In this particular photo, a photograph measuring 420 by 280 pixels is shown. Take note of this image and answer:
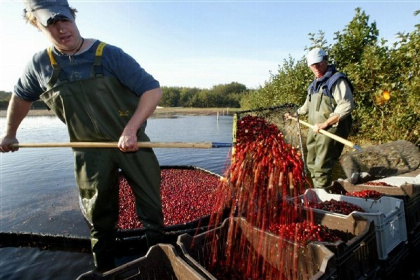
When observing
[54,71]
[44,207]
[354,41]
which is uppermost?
[354,41]

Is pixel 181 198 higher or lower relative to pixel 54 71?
lower

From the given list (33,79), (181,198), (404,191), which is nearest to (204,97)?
(181,198)

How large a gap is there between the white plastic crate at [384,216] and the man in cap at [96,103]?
1981 mm

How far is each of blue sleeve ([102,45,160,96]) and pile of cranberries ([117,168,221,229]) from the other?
6.86 feet

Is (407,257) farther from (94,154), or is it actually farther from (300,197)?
(94,154)

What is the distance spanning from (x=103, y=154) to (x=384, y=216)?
276 cm

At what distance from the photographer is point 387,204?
3.14 meters

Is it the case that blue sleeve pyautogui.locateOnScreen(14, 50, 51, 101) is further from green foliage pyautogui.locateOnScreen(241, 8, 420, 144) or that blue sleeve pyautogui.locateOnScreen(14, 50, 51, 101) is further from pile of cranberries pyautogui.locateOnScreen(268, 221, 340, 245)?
green foliage pyautogui.locateOnScreen(241, 8, 420, 144)

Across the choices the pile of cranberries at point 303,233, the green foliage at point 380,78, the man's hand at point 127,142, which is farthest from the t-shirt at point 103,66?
the green foliage at point 380,78

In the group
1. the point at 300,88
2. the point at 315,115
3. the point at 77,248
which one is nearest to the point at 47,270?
the point at 77,248

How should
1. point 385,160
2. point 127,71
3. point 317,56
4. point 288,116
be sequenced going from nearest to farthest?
1. point 127,71
2. point 317,56
3. point 288,116
4. point 385,160

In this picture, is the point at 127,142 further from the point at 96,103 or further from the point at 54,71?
the point at 54,71

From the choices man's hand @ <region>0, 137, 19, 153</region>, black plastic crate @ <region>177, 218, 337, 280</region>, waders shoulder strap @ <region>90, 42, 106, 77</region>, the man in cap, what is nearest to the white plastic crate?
black plastic crate @ <region>177, 218, 337, 280</region>

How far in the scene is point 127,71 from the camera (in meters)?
2.41
